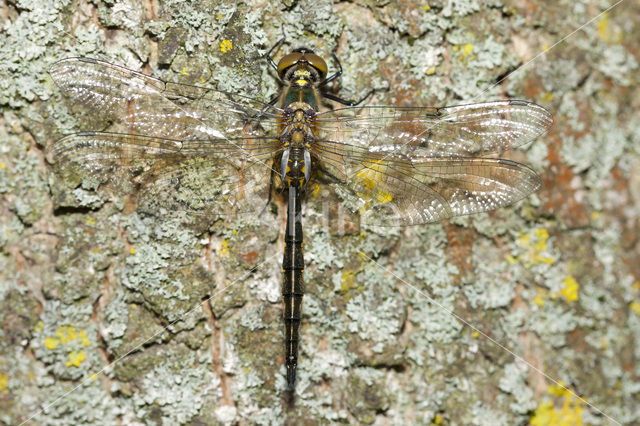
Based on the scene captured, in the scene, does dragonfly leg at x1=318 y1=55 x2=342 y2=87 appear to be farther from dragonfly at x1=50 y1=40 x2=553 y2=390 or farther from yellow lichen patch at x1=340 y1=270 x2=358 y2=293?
yellow lichen patch at x1=340 y1=270 x2=358 y2=293

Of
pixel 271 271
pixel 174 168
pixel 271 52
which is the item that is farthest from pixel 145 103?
pixel 271 271

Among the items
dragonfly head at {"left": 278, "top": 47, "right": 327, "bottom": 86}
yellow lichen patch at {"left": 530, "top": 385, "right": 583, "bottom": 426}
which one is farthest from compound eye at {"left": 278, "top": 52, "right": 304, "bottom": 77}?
yellow lichen patch at {"left": 530, "top": 385, "right": 583, "bottom": 426}

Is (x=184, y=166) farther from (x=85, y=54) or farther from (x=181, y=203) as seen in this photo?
(x=85, y=54)

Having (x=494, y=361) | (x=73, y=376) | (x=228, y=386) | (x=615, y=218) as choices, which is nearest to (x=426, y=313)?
(x=494, y=361)

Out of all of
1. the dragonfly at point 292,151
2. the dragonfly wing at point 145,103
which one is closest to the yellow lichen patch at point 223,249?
the dragonfly at point 292,151

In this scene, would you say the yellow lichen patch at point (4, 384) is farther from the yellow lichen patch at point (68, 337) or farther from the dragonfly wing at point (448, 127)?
the dragonfly wing at point (448, 127)
